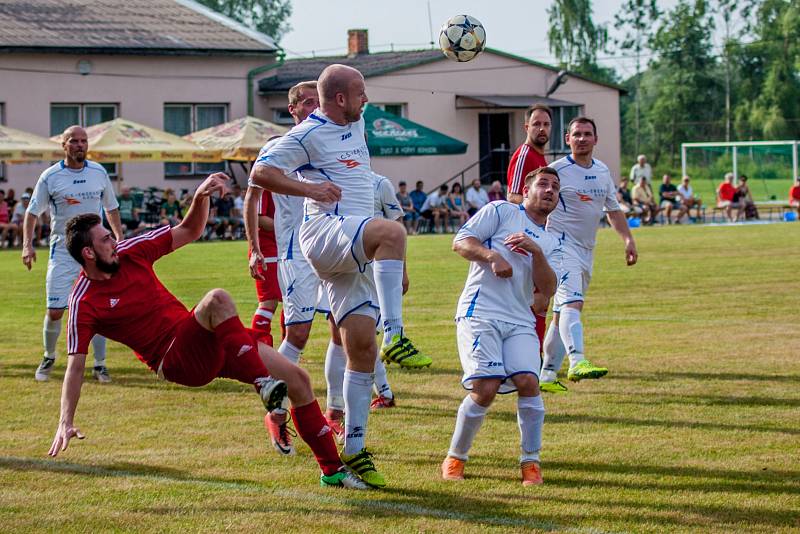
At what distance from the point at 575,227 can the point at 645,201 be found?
1190 inches

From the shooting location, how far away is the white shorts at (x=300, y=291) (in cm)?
920

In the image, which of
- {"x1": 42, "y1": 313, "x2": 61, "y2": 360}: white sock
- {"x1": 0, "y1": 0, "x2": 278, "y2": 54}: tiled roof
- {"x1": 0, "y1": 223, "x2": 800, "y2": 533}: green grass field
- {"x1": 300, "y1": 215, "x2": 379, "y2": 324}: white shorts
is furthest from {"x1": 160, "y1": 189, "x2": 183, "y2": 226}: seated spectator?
{"x1": 300, "y1": 215, "x2": 379, "y2": 324}: white shorts

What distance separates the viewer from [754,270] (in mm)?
21141

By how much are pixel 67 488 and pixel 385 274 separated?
2225 mm

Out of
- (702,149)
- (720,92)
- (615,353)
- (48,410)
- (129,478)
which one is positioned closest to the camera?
(129,478)

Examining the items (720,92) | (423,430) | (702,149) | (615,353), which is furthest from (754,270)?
(720,92)

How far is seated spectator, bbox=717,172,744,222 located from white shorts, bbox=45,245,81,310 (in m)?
33.2

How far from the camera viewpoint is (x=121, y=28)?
4222 centimetres

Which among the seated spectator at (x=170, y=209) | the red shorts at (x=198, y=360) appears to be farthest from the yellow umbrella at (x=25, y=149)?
the red shorts at (x=198, y=360)

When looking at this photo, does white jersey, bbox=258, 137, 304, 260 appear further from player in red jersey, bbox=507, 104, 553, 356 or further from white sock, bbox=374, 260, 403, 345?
white sock, bbox=374, 260, 403, 345

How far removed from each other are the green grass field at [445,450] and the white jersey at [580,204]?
4.23 ft

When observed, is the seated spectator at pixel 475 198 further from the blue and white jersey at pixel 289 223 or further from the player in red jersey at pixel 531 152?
the blue and white jersey at pixel 289 223

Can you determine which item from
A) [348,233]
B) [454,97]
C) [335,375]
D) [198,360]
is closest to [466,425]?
[348,233]

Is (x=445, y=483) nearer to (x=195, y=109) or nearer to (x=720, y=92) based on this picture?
(x=195, y=109)
